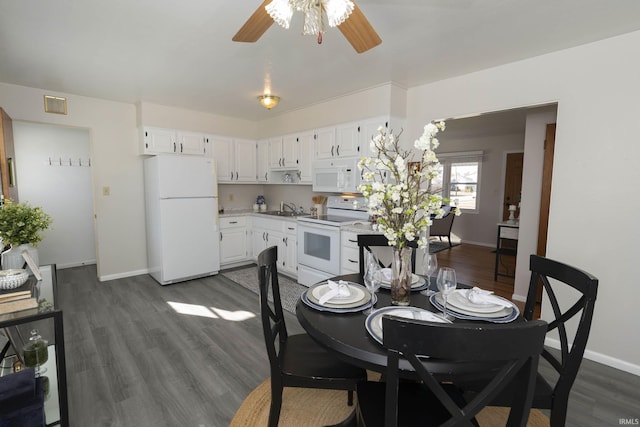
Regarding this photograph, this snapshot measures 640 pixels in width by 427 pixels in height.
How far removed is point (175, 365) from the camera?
91.4 inches

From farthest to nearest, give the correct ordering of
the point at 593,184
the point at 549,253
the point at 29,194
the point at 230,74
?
the point at 29,194 < the point at 230,74 < the point at 549,253 < the point at 593,184

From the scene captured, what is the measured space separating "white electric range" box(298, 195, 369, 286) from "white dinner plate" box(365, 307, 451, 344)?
211 centimetres

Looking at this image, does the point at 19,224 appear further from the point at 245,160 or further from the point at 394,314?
the point at 245,160

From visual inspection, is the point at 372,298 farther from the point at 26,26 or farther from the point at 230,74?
the point at 26,26

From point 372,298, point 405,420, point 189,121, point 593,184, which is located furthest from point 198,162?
point 593,184

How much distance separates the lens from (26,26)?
7.13ft

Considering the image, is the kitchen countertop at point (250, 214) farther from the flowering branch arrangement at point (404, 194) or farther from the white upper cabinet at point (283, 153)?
the flowering branch arrangement at point (404, 194)

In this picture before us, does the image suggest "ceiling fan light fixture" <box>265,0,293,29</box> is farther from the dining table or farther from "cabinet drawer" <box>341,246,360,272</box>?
"cabinet drawer" <box>341,246,360,272</box>

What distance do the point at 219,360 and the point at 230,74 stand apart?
2.66 m

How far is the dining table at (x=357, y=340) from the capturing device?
1.05 m

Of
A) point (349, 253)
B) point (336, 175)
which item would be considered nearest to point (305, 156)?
point (336, 175)

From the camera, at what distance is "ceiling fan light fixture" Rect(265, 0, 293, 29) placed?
144 cm

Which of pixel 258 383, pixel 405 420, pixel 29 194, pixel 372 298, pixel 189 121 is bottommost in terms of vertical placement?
pixel 258 383

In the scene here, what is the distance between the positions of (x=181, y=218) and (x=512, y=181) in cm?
641
